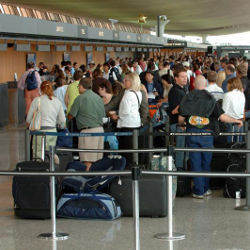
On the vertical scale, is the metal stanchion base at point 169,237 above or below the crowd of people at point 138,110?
below

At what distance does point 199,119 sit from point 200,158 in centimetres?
54

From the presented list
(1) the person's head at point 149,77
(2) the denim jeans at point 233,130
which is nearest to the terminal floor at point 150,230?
(2) the denim jeans at point 233,130

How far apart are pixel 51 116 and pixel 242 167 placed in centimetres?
318

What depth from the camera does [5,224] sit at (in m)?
7.55

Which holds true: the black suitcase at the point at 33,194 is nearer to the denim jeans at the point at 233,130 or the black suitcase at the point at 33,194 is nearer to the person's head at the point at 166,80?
the denim jeans at the point at 233,130

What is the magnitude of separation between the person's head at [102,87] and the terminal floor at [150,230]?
3.12 m

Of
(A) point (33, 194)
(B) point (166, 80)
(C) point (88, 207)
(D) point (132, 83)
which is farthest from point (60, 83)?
(C) point (88, 207)

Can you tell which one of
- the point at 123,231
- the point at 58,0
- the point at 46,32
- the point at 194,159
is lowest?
the point at 123,231

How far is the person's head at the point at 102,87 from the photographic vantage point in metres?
11.3

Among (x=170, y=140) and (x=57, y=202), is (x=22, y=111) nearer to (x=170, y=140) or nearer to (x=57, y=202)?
(x=170, y=140)

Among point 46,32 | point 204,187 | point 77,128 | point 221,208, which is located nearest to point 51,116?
point 77,128

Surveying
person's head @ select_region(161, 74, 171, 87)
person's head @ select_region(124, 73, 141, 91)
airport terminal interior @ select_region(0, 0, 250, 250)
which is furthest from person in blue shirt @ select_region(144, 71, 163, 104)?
person's head @ select_region(124, 73, 141, 91)

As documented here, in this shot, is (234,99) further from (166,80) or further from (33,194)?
(33,194)

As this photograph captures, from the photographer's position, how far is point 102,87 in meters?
11.3
